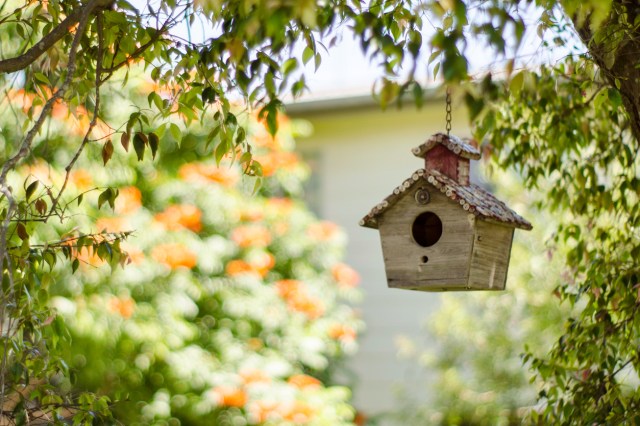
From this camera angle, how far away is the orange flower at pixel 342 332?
8031 mm

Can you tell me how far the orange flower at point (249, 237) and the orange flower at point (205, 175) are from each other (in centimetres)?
44

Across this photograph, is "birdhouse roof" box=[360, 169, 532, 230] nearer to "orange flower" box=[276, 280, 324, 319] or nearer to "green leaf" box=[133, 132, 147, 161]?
"green leaf" box=[133, 132, 147, 161]

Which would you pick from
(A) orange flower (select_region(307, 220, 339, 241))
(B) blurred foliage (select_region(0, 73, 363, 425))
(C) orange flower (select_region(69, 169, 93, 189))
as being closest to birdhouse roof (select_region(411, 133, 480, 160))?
(B) blurred foliage (select_region(0, 73, 363, 425))

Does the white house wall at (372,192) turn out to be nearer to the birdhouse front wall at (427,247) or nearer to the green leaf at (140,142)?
the birdhouse front wall at (427,247)

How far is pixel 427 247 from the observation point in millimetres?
3561

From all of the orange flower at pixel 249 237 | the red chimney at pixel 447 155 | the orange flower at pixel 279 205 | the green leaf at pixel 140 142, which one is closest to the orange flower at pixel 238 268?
the orange flower at pixel 249 237

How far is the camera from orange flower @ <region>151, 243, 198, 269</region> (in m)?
7.35

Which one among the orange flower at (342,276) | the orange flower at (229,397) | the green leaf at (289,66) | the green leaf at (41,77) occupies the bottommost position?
the orange flower at (229,397)

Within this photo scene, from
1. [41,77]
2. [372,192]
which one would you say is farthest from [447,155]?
[372,192]

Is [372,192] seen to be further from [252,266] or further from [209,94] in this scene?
[209,94]

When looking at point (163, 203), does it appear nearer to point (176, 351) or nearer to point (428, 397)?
point (176, 351)

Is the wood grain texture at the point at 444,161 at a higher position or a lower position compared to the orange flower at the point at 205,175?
lower

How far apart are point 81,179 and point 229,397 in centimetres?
194

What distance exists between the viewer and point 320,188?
11.0 m
